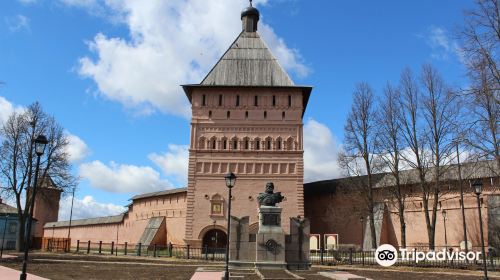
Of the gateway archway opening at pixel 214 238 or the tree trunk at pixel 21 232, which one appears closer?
the tree trunk at pixel 21 232

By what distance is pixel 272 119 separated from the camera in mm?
40938

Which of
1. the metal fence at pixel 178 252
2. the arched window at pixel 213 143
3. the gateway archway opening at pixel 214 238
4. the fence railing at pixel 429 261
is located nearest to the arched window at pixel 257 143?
the arched window at pixel 213 143

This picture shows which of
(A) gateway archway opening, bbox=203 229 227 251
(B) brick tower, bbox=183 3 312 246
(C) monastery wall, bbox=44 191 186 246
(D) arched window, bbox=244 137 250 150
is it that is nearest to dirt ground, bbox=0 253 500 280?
(B) brick tower, bbox=183 3 312 246

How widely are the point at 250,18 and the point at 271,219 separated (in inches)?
1367

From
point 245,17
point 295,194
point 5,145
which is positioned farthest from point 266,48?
point 5,145

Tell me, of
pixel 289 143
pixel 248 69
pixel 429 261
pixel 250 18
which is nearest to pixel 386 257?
pixel 429 261

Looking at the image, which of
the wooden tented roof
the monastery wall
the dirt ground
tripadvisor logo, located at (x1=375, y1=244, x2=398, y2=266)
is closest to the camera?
the dirt ground

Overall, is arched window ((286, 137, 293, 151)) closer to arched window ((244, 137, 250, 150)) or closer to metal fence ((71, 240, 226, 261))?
arched window ((244, 137, 250, 150))

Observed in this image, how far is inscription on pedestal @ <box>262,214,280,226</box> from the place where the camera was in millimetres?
18984

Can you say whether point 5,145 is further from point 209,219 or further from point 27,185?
point 209,219

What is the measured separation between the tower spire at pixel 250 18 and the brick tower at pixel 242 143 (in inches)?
294

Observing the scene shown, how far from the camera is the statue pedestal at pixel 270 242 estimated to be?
719 inches

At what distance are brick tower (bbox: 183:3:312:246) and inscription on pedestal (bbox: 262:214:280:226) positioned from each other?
1887 centimetres

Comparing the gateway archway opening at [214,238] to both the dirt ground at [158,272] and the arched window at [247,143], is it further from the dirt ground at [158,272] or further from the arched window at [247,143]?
the dirt ground at [158,272]
